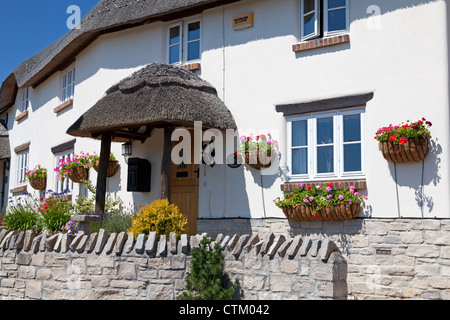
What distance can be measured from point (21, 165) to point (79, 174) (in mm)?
6723

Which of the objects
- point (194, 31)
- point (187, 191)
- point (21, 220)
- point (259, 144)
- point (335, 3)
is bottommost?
point (21, 220)

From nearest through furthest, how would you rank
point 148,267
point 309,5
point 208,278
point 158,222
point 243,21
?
point 208,278 < point 148,267 < point 158,222 < point 309,5 < point 243,21

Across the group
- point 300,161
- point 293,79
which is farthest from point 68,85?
point 300,161

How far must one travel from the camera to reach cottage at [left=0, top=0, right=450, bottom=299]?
7.93 m

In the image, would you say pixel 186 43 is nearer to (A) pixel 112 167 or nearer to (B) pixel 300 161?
(A) pixel 112 167

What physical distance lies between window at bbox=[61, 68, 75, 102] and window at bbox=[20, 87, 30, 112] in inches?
143

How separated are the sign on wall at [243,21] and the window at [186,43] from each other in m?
1.04

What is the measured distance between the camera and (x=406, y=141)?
7723 millimetres

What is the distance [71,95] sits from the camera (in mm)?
13961

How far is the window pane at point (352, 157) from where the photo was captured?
8.56 m

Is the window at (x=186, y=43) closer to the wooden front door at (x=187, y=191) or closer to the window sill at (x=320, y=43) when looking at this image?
the wooden front door at (x=187, y=191)

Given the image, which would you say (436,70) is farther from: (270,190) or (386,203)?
(270,190)
